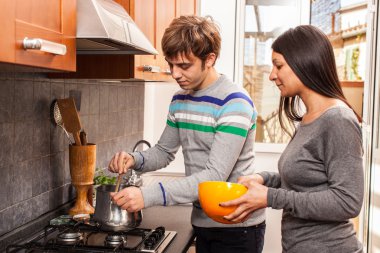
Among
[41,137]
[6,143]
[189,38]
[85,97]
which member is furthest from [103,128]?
[189,38]

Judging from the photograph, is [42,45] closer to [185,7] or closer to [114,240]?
[114,240]

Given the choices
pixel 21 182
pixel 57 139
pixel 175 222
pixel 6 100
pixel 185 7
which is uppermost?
pixel 185 7

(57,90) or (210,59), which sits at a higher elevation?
(210,59)

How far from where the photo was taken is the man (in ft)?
4.85

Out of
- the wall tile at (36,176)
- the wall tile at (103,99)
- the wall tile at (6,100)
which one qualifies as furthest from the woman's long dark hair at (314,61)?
the wall tile at (103,99)

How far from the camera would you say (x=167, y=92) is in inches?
132

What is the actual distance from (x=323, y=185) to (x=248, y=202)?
192mm

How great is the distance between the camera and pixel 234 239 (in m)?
1.66

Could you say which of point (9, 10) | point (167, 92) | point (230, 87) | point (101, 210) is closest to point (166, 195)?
point (101, 210)

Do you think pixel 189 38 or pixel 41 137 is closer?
pixel 189 38

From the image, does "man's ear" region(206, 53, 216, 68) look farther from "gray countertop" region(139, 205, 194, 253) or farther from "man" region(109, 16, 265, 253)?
"gray countertop" region(139, 205, 194, 253)

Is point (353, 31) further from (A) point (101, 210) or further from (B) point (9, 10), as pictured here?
(B) point (9, 10)

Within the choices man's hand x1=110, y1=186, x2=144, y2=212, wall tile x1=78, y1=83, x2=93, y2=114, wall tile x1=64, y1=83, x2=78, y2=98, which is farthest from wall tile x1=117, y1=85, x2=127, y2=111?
man's hand x1=110, y1=186, x2=144, y2=212

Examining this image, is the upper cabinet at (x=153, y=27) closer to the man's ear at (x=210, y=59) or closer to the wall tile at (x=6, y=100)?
the man's ear at (x=210, y=59)
